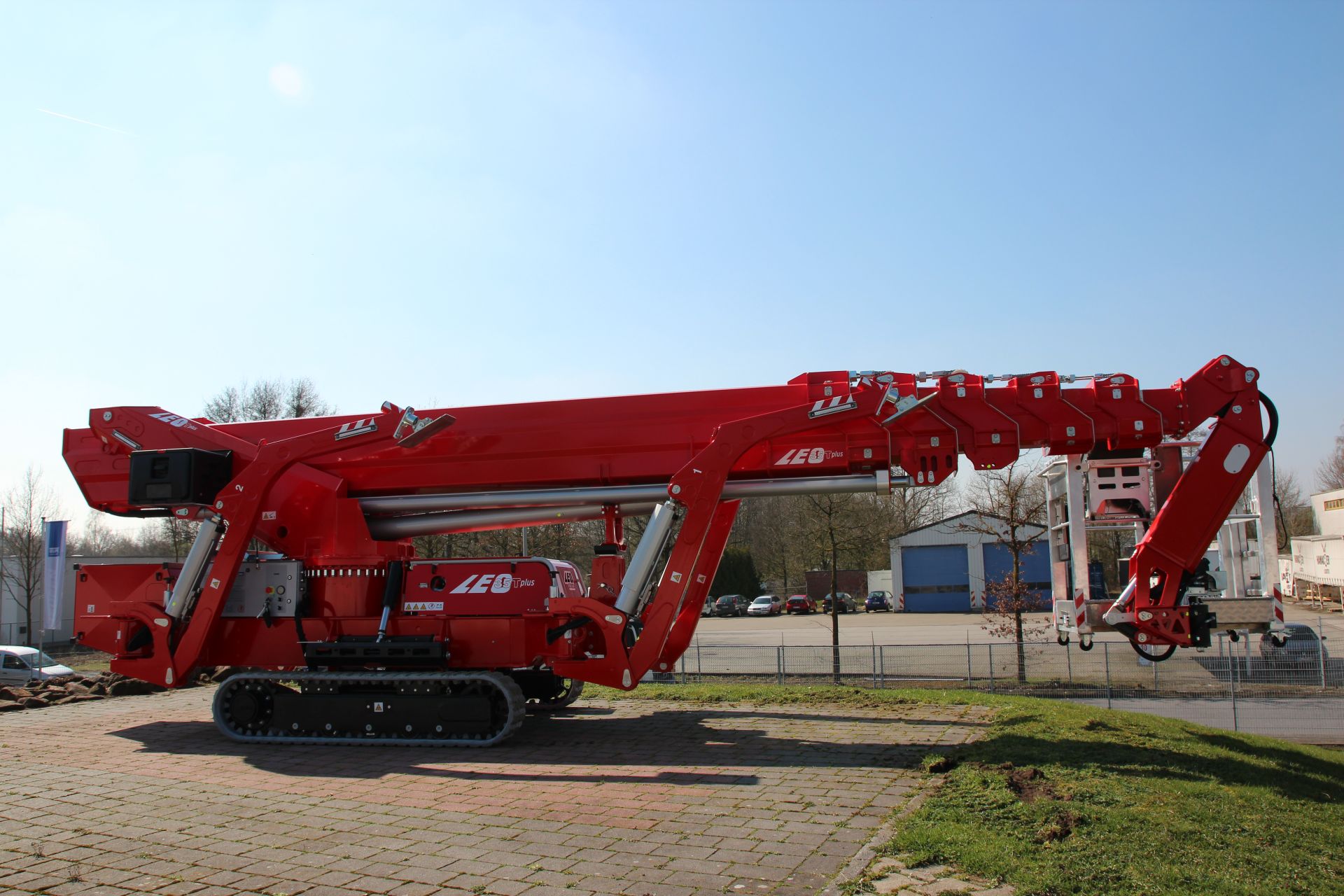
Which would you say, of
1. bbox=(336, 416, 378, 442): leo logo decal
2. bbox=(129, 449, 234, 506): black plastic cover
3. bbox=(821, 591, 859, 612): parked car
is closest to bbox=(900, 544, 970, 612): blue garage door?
bbox=(821, 591, 859, 612): parked car

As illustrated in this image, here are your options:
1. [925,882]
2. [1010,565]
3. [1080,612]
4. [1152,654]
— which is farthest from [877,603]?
[925,882]

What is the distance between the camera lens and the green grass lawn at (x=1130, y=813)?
536 cm

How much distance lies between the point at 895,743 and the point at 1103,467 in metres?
3.48

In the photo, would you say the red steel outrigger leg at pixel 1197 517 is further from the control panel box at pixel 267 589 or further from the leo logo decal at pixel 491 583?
the control panel box at pixel 267 589

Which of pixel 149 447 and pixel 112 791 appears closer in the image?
pixel 112 791

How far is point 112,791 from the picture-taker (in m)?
7.88

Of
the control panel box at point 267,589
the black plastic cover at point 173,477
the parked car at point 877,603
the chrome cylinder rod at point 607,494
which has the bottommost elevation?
the parked car at point 877,603

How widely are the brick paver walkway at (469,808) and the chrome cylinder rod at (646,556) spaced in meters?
1.47

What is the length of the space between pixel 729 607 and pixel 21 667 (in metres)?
39.9

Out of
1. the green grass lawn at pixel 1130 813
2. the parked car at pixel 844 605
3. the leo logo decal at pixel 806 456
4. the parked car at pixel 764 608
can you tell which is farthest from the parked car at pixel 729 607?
the leo logo decal at pixel 806 456

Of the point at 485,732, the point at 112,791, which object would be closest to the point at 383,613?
the point at 485,732

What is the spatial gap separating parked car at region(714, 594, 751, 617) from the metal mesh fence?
34.9 meters

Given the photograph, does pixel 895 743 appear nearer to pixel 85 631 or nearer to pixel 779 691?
pixel 779 691

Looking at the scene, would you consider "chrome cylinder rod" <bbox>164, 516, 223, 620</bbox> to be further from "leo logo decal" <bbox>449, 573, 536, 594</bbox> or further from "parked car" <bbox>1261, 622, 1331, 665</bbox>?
"parked car" <bbox>1261, 622, 1331, 665</bbox>
